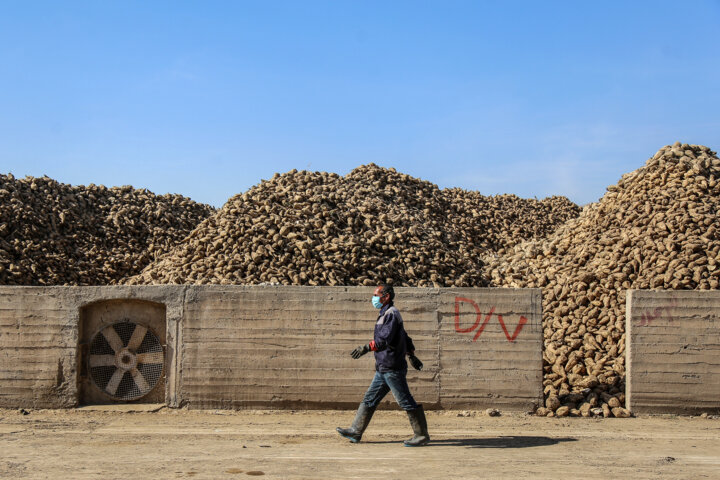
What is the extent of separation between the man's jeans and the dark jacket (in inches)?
2.8

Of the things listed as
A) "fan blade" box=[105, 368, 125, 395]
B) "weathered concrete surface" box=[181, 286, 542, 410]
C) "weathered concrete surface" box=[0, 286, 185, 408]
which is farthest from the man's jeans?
"fan blade" box=[105, 368, 125, 395]

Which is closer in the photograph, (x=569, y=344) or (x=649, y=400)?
(x=649, y=400)

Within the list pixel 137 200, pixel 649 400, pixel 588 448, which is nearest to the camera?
pixel 588 448

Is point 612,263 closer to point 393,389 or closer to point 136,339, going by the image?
point 393,389

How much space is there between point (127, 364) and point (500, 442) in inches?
205

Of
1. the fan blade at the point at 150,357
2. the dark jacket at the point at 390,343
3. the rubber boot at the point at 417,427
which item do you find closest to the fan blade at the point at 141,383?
the fan blade at the point at 150,357

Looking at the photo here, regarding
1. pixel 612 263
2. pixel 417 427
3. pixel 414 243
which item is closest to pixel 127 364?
pixel 417 427

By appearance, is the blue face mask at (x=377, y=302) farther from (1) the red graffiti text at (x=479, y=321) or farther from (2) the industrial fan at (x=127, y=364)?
(2) the industrial fan at (x=127, y=364)

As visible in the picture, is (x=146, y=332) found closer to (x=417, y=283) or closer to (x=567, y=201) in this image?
(x=417, y=283)

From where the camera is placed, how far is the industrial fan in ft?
31.7

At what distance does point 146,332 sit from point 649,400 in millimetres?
7064

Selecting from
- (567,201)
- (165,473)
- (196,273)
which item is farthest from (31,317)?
(567,201)

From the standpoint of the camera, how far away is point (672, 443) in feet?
25.8

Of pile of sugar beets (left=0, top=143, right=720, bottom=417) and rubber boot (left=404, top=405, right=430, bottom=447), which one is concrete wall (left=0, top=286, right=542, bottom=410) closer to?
pile of sugar beets (left=0, top=143, right=720, bottom=417)
